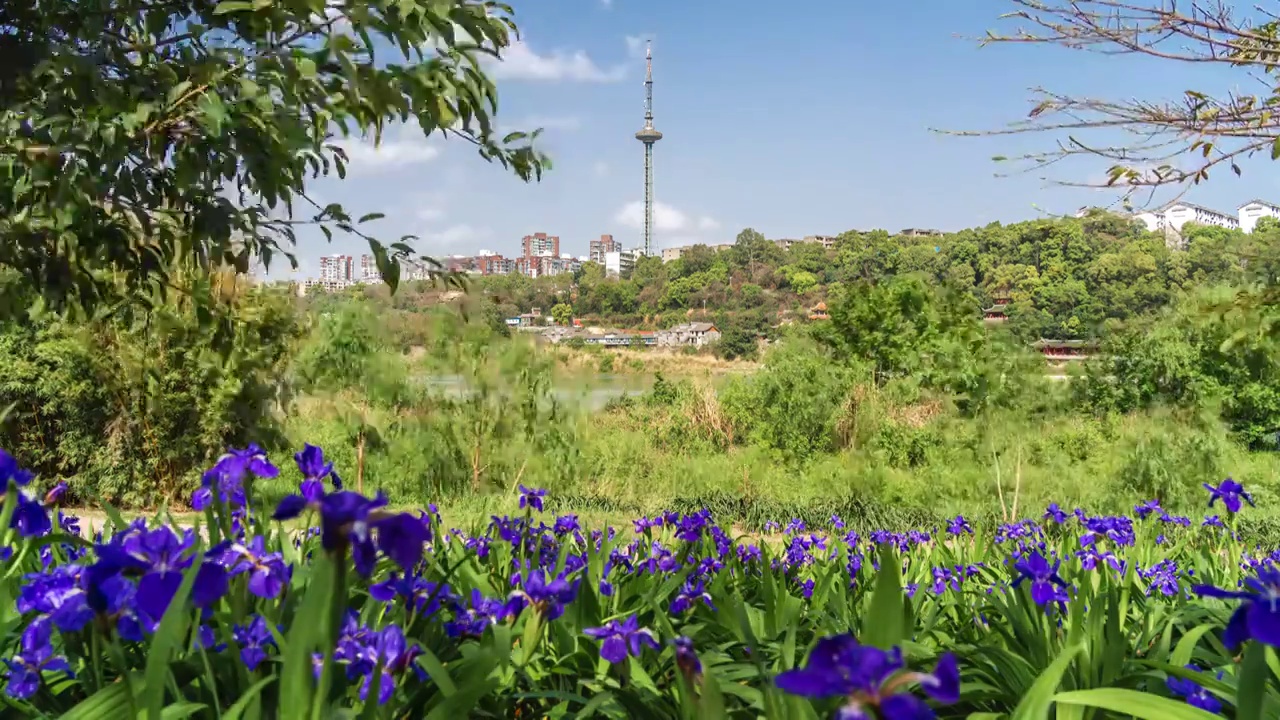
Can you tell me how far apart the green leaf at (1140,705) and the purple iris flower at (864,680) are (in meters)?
0.55

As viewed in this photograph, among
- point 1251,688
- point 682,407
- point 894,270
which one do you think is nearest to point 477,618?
point 1251,688

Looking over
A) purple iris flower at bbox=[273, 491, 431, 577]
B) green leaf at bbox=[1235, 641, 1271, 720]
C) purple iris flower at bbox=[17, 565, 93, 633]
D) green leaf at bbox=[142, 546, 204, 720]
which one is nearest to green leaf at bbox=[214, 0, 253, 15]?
purple iris flower at bbox=[17, 565, 93, 633]

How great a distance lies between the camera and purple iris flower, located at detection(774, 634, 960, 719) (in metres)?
0.63

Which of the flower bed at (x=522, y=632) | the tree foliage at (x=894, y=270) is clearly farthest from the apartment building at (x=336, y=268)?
the tree foliage at (x=894, y=270)

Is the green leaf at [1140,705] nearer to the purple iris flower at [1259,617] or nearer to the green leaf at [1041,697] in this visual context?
the green leaf at [1041,697]

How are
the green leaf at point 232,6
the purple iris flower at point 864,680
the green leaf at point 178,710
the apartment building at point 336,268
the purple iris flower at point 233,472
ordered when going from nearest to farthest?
the purple iris flower at point 864,680 → the green leaf at point 178,710 → the purple iris flower at point 233,472 → the green leaf at point 232,6 → the apartment building at point 336,268

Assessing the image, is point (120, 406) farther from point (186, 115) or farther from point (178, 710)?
point (178, 710)

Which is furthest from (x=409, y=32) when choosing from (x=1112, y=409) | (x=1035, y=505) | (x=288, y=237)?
(x=1112, y=409)

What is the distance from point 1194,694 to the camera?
1273mm

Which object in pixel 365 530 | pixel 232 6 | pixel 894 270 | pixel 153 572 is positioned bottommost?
pixel 153 572

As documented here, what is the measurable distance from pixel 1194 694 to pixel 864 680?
36.9 inches

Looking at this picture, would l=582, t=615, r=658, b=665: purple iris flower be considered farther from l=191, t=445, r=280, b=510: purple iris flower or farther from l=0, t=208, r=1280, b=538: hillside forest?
l=0, t=208, r=1280, b=538: hillside forest

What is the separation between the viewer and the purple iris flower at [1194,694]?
124 centimetres

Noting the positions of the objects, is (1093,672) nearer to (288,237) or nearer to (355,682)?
(355,682)
